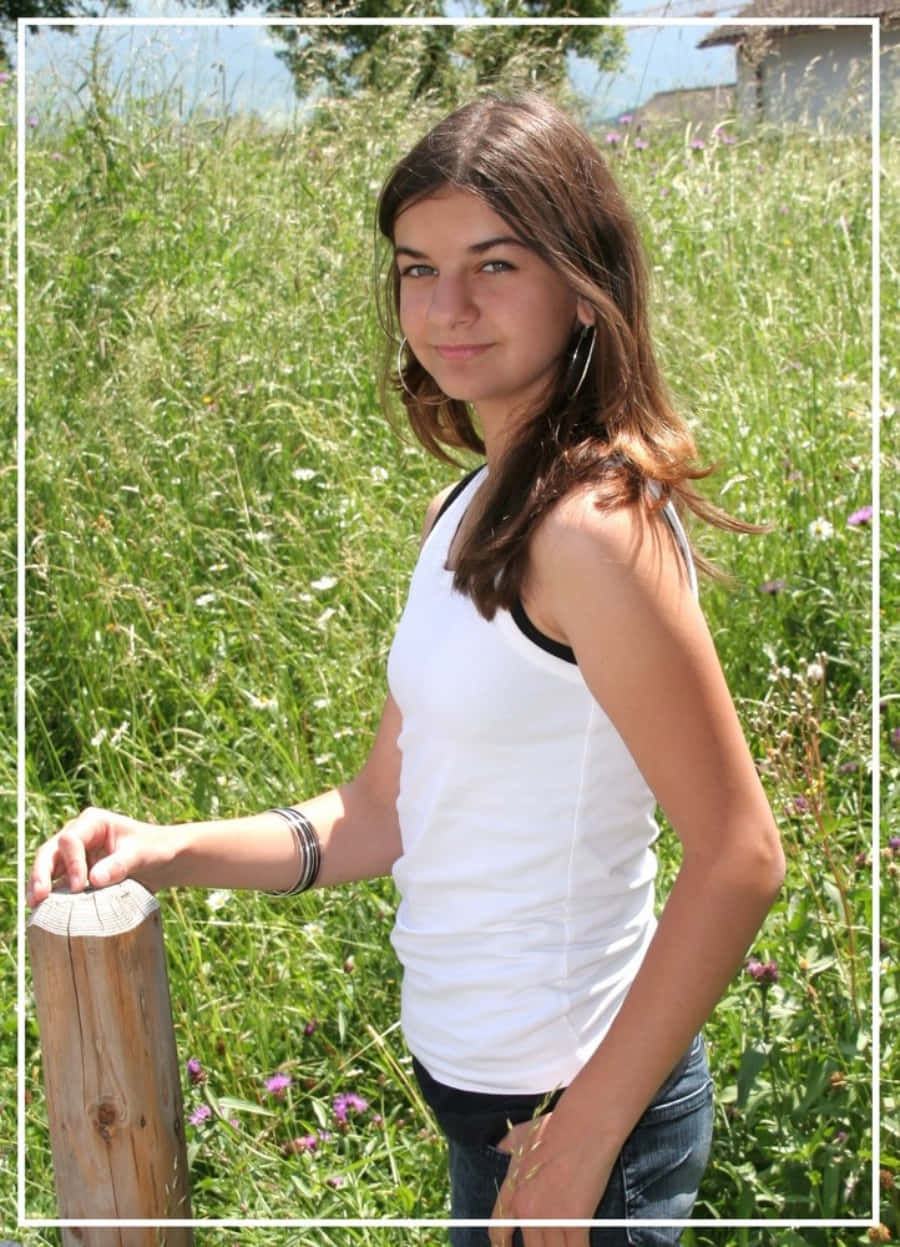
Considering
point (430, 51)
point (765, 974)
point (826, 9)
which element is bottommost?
point (765, 974)

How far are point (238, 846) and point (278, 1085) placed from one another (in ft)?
1.98

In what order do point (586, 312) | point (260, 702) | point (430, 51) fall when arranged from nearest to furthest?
point (586, 312) < point (260, 702) < point (430, 51)

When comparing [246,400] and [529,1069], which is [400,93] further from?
[529,1069]

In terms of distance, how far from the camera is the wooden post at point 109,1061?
3.81ft

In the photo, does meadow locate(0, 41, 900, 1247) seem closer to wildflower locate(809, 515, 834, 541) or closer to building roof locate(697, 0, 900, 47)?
wildflower locate(809, 515, 834, 541)

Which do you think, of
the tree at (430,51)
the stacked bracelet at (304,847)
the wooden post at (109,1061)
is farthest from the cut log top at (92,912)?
the tree at (430,51)

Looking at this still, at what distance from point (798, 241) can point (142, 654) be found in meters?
2.48

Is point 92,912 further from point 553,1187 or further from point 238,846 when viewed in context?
point 553,1187

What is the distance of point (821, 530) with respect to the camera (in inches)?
101

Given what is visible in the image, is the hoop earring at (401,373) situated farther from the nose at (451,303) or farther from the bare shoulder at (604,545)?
the bare shoulder at (604,545)

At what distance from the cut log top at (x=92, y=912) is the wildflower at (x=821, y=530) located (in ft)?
5.72

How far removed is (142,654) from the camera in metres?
2.52

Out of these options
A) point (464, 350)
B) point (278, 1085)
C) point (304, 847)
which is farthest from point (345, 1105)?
point (464, 350)

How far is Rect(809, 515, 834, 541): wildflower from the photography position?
8.39 ft
